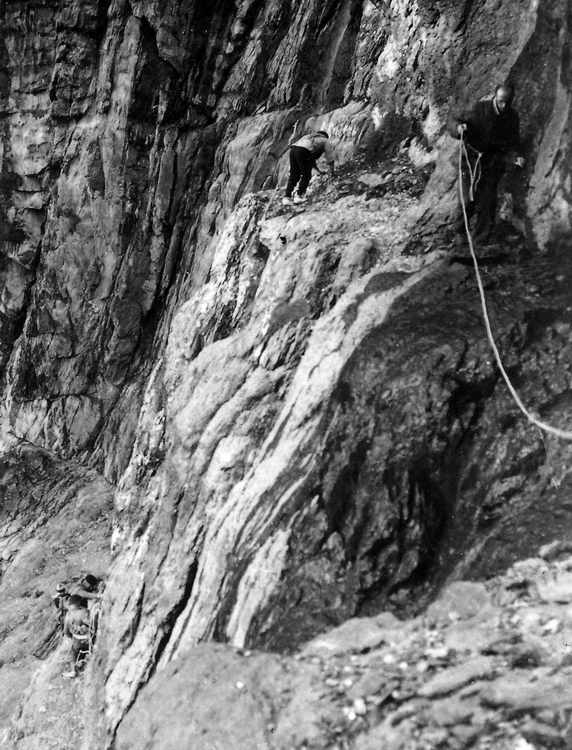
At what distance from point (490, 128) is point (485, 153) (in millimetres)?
309

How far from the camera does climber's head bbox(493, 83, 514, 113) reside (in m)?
6.91

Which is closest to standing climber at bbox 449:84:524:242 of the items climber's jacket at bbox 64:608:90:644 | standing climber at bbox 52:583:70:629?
climber's jacket at bbox 64:608:90:644

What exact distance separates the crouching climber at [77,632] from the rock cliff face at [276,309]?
3.34ft

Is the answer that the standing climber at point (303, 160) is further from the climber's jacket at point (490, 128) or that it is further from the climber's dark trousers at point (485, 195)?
the climber's dark trousers at point (485, 195)

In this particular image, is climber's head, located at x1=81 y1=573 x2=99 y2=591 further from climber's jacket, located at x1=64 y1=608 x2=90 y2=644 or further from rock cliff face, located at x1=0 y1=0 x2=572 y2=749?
rock cliff face, located at x1=0 y1=0 x2=572 y2=749

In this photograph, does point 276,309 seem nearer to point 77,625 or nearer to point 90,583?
point 77,625

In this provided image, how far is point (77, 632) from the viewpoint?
372 inches

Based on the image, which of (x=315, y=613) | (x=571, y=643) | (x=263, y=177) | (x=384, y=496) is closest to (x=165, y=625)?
(x=315, y=613)

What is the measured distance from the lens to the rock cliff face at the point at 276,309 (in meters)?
5.89

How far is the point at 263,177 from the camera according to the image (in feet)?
42.0

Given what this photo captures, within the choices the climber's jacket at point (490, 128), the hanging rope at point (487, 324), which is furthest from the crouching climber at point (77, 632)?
the climber's jacket at point (490, 128)

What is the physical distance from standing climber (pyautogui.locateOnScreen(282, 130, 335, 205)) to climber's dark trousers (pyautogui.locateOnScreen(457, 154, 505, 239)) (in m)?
3.70

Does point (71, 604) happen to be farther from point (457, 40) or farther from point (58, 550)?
point (457, 40)

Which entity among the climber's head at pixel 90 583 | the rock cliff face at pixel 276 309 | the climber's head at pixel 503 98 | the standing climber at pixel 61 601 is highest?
the climber's head at pixel 503 98
